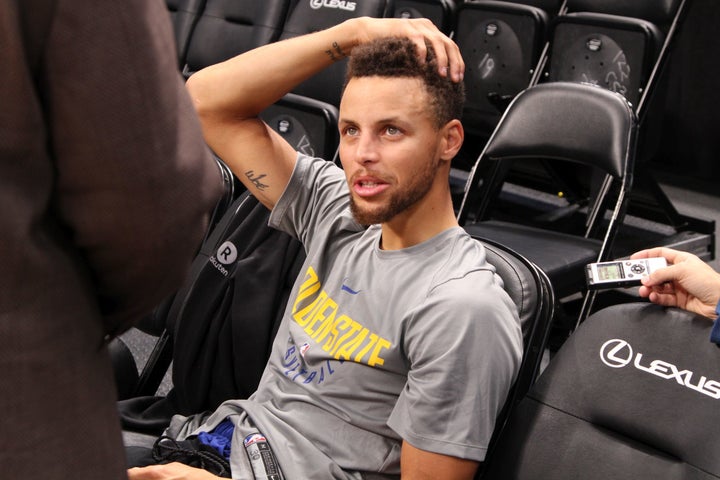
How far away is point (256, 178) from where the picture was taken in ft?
6.52

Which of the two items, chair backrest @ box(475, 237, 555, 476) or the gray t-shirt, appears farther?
chair backrest @ box(475, 237, 555, 476)

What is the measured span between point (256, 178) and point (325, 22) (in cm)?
203

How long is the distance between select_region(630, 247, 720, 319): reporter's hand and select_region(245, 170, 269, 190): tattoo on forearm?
33.9 inches

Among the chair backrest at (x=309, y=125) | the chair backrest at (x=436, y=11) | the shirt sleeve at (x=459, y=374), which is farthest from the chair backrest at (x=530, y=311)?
the chair backrest at (x=436, y=11)

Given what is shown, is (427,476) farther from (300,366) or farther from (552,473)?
(300,366)

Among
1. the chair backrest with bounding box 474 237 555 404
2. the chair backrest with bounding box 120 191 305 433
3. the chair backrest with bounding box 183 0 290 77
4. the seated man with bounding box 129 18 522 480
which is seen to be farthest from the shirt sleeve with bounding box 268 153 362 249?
the chair backrest with bounding box 183 0 290 77

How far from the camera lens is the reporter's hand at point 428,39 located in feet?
5.56

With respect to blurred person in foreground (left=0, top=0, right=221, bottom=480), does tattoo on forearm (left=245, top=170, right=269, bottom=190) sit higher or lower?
lower

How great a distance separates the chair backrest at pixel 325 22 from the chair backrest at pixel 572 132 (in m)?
0.83

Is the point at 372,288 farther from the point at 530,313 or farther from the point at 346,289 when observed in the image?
the point at 530,313

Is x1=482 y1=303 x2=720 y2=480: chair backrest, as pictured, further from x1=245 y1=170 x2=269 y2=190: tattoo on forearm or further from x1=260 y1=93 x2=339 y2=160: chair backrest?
x1=260 y1=93 x2=339 y2=160: chair backrest

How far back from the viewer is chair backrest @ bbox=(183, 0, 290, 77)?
4.38m

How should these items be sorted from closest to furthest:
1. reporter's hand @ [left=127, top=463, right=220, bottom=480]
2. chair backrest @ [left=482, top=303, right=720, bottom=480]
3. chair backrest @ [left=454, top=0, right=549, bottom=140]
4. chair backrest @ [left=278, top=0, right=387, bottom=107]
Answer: chair backrest @ [left=482, top=303, right=720, bottom=480] < reporter's hand @ [left=127, top=463, right=220, bottom=480] < chair backrest @ [left=278, top=0, right=387, bottom=107] < chair backrest @ [left=454, top=0, right=549, bottom=140]

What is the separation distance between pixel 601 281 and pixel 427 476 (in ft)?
1.66
